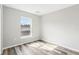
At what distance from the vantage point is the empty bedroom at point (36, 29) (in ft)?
3.96

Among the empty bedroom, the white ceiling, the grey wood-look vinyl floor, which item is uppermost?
the white ceiling

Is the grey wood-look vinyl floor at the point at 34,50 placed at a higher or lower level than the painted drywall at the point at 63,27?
lower

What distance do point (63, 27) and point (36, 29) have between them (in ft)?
3.39

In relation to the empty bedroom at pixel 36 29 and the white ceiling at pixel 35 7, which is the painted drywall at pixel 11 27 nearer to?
the empty bedroom at pixel 36 29

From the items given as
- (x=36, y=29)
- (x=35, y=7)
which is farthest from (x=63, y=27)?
(x=35, y=7)

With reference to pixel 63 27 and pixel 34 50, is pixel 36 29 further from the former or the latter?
pixel 63 27

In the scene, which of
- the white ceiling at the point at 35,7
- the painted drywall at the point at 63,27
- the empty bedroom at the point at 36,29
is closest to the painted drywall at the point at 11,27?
the empty bedroom at the point at 36,29

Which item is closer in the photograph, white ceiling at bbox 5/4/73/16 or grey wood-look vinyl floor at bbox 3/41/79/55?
white ceiling at bbox 5/4/73/16

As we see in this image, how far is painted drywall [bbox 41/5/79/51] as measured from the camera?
1.59 metres

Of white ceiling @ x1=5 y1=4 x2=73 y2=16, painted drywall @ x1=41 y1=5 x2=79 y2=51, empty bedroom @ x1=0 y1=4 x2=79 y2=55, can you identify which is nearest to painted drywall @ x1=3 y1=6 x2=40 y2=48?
empty bedroom @ x1=0 y1=4 x2=79 y2=55

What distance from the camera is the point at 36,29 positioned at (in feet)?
4.66

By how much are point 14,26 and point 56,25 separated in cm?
147

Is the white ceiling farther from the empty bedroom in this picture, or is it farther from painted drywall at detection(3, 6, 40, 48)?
painted drywall at detection(3, 6, 40, 48)
